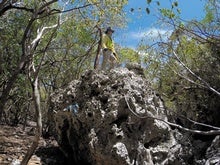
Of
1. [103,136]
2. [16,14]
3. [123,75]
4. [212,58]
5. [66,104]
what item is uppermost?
[16,14]

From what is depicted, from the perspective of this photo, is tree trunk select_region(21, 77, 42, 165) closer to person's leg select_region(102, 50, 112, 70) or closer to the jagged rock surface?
the jagged rock surface

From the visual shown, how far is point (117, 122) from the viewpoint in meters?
9.58

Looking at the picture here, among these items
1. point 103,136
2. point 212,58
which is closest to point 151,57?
point 212,58

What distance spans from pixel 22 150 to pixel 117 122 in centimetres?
434

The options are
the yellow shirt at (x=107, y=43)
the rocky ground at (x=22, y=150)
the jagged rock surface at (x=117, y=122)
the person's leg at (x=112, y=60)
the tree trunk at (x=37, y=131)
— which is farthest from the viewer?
the person's leg at (x=112, y=60)

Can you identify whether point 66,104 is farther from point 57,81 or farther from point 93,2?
point 57,81

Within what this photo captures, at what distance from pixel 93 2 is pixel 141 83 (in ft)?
7.86

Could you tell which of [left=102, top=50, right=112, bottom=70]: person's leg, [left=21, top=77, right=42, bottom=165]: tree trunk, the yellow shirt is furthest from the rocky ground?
the yellow shirt

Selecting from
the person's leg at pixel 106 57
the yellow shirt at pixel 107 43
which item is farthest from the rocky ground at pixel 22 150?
the yellow shirt at pixel 107 43

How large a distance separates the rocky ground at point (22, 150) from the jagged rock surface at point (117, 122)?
1555mm

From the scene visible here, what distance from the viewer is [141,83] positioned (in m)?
10.3

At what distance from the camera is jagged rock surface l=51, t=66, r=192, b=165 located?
30.8ft

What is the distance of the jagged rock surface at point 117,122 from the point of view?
9383 mm

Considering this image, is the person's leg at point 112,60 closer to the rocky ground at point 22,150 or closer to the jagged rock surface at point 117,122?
the jagged rock surface at point 117,122
